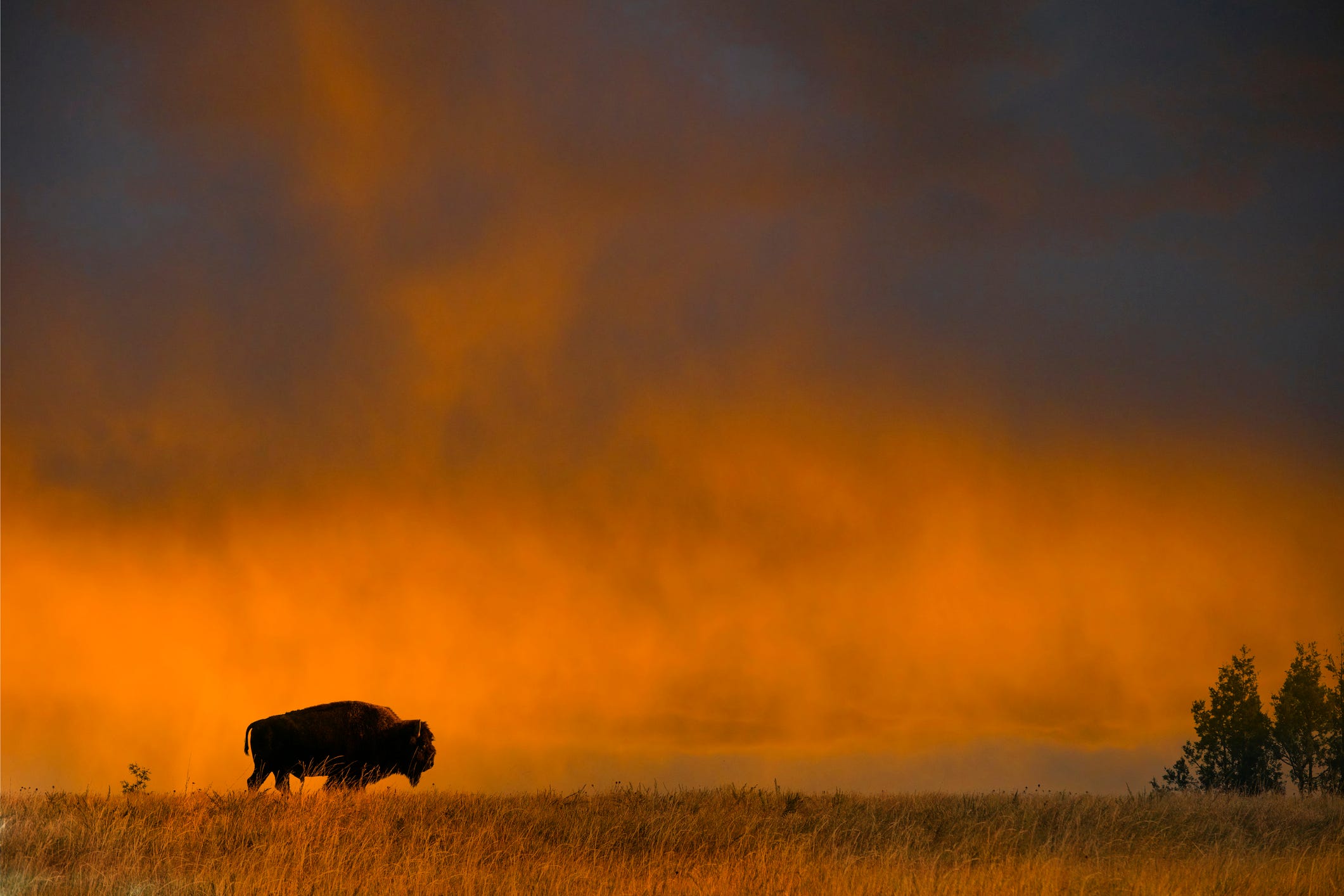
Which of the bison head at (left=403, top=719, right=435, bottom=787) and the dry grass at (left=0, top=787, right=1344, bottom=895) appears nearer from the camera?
the dry grass at (left=0, top=787, right=1344, bottom=895)

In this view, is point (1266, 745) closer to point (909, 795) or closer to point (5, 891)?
point (909, 795)

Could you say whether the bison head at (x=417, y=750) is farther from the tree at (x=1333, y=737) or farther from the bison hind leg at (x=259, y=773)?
the tree at (x=1333, y=737)

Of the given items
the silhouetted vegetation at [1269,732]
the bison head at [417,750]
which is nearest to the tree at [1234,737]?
the silhouetted vegetation at [1269,732]

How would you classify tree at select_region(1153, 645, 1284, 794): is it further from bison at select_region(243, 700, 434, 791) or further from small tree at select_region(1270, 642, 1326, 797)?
bison at select_region(243, 700, 434, 791)

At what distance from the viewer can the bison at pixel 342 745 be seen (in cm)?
2420

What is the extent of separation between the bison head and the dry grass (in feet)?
8.24

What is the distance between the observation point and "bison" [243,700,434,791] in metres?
24.2

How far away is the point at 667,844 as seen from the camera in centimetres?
1853

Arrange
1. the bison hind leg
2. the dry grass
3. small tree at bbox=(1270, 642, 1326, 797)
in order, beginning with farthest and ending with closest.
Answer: small tree at bbox=(1270, 642, 1326, 797), the bison hind leg, the dry grass

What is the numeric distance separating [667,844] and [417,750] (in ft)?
27.0

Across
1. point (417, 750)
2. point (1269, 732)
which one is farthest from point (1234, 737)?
point (417, 750)

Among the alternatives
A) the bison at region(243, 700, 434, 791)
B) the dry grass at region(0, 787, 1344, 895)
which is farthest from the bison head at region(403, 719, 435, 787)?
the dry grass at region(0, 787, 1344, 895)

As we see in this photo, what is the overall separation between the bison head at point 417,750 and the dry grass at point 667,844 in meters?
2.51

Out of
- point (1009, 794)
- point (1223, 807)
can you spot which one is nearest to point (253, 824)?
point (1009, 794)
